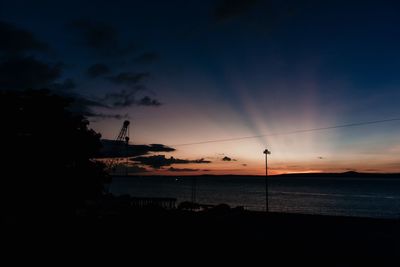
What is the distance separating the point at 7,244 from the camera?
18031mm

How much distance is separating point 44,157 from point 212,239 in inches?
487

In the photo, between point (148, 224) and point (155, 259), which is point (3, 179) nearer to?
point (155, 259)

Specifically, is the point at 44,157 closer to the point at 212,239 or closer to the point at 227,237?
the point at 212,239

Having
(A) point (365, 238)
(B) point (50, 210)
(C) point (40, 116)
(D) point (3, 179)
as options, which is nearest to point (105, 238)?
(B) point (50, 210)

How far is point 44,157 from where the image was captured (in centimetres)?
1816

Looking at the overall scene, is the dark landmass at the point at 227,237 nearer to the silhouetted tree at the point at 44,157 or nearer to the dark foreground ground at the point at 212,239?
the dark foreground ground at the point at 212,239

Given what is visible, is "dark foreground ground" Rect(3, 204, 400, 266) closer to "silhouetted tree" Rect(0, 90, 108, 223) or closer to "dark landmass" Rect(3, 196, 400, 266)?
"dark landmass" Rect(3, 196, 400, 266)

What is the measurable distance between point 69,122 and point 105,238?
8356mm

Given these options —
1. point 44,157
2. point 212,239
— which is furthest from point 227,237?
point 44,157

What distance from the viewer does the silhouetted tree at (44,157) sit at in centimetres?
1741

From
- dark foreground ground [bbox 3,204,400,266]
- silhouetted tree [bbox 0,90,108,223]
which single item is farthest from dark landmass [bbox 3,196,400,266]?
silhouetted tree [bbox 0,90,108,223]

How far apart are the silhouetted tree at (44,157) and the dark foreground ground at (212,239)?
6.50ft

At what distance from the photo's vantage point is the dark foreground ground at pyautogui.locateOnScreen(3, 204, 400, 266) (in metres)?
17.8

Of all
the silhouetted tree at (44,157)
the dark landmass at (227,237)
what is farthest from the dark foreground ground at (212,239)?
the silhouetted tree at (44,157)
